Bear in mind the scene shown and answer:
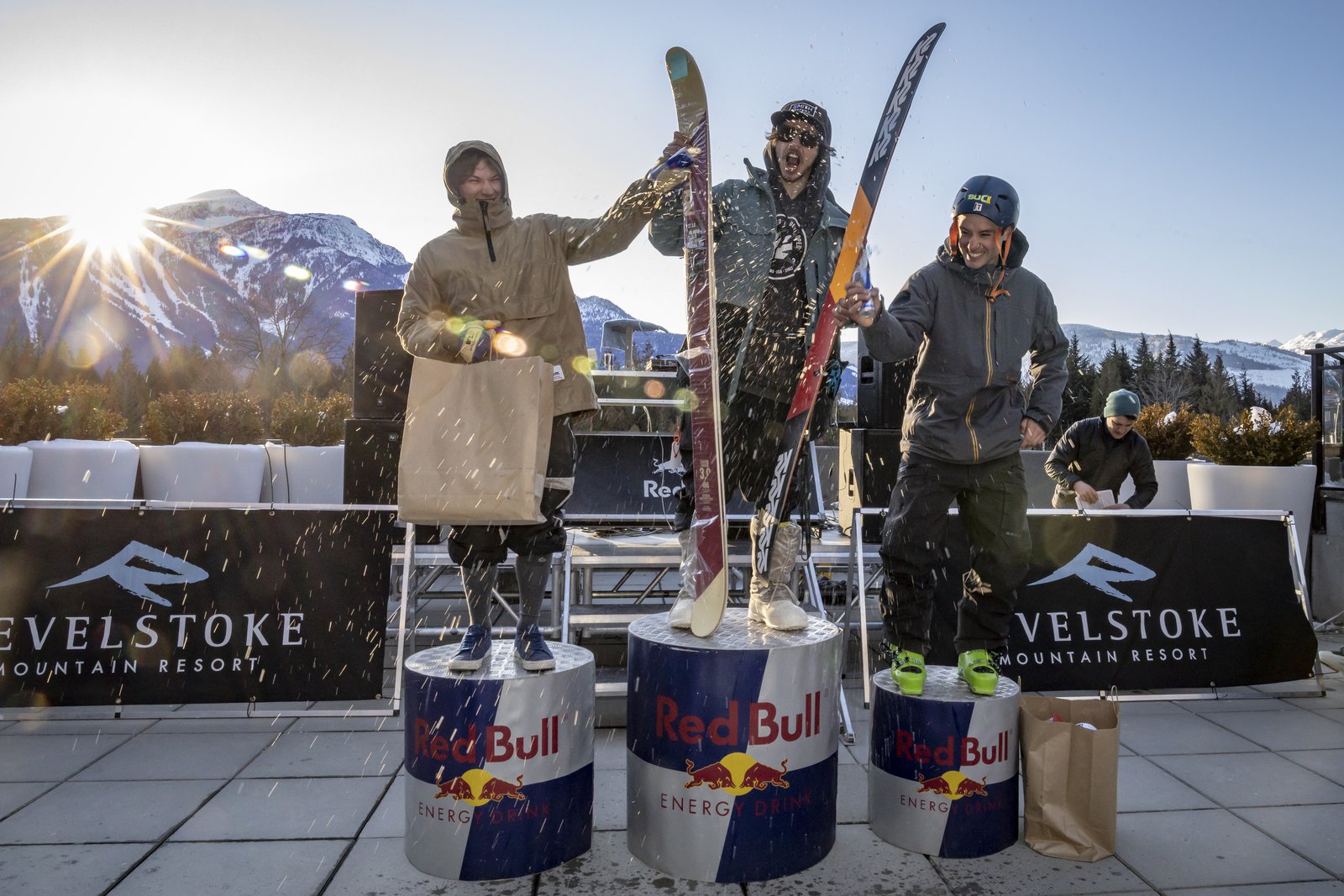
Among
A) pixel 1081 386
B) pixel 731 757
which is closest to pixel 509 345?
pixel 731 757

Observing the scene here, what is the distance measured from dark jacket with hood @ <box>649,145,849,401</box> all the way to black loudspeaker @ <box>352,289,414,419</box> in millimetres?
3222

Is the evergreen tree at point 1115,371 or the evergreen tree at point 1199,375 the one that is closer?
the evergreen tree at point 1115,371

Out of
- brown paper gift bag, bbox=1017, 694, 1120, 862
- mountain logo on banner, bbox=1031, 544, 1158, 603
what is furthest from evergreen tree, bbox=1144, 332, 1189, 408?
brown paper gift bag, bbox=1017, 694, 1120, 862

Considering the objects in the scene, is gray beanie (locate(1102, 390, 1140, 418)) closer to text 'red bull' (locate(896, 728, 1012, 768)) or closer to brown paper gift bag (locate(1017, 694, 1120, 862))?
brown paper gift bag (locate(1017, 694, 1120, 862))

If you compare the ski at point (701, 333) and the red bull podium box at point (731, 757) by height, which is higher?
the ski at point (701, 333)

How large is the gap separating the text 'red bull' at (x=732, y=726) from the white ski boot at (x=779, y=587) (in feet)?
1.06

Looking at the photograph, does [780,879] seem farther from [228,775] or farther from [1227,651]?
[1227,651]

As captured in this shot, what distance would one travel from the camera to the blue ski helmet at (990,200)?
9.20 ft

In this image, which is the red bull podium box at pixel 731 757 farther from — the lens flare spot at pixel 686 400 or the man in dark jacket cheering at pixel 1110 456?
the man in dark jacket cheering at pixel 1110 456

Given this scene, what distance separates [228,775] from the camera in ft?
9.12

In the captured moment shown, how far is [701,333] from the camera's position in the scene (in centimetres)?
248

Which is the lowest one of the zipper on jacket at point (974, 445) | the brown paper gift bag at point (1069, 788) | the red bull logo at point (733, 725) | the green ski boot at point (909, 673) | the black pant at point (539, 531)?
the brown paper gift bag at point (1069, 788)

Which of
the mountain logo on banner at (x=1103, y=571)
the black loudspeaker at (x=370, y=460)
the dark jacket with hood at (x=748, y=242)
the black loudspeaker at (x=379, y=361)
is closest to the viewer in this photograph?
the dark jacket with hood at (x=748, y=242)

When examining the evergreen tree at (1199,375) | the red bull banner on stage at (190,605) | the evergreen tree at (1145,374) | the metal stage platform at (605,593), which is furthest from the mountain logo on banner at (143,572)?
the evergreen tree at (1199,375)
